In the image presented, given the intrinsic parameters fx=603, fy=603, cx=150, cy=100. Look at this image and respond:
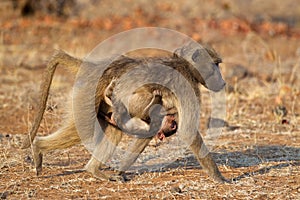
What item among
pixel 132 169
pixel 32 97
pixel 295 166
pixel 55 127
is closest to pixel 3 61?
pixel 32 97

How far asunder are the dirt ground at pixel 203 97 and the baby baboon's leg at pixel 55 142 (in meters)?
0.17

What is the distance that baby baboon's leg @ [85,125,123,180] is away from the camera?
4.95 m

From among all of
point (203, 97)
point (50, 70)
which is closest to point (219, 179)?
point (50, 70)

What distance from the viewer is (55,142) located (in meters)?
4.87

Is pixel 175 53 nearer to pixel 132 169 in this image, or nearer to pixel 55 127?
pixel 132 169

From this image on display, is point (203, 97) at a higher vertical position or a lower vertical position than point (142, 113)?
higher

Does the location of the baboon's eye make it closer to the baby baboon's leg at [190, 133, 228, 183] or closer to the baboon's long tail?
the baby baboon's leg at [190, 133, 228, 183]

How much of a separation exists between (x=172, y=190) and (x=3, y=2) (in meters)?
11.3

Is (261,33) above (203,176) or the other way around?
above

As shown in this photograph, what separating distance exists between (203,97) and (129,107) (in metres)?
4.17

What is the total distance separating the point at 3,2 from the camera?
48.4ft

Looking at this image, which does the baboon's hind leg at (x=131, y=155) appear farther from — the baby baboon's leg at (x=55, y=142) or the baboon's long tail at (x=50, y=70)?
the baboon's long tail at (x=50, y=70)

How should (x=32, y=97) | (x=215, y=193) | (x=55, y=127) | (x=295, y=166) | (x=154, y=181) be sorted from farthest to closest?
(x=32, y=97) → (x=55, y=127) → (x=295, y=166) → (x=154, y=181) → (x=215, y=193)

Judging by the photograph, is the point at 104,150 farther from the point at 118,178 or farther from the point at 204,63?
the point at 204,63
